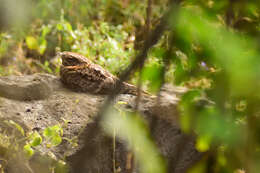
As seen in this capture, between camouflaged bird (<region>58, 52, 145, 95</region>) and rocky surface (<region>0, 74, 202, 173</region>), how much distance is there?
88 millimetres

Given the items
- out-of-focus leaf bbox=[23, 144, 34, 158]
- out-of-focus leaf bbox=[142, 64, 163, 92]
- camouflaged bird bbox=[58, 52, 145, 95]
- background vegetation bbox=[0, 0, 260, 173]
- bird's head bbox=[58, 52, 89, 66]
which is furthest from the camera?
bird's head bbox=[58, 52, 89, 66]

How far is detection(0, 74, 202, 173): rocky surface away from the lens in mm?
2357

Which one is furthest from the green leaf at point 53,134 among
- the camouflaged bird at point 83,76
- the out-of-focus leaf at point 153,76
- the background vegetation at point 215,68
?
the out-of-focus leaf at point 153,76

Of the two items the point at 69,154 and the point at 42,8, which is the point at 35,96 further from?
the point at 42,8

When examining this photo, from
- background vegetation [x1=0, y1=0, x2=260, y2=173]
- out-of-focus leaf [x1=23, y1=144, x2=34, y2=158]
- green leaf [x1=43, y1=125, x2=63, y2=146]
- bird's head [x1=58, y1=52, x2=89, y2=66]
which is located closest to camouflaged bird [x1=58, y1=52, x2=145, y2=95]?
bird's head [x1=58, y1=52, x2=89, y2=66]

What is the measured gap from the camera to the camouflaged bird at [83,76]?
2.97 metres

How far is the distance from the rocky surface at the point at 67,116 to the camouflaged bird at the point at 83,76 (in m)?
0.09

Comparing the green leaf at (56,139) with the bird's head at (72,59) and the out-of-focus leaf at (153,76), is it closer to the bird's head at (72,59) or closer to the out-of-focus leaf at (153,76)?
the bird's head at (72,59)

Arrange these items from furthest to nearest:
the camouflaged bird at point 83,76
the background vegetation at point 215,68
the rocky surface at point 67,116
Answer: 1. the camouflaged bird at point 83,76
2. the rocky surface at point 67,116
3. the background vegetation at point 215,68

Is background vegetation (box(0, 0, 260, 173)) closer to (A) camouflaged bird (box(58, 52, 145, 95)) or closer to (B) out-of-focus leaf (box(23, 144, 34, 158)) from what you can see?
(B) out-of-focus leaf (box(23, 144, 34, 158))

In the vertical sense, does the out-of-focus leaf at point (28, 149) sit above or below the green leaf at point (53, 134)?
below

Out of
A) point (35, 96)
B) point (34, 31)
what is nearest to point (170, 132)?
point (35, 96)

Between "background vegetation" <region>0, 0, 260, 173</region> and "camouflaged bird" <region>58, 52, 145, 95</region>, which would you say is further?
"camouflaged bird" <region>58, 52, 145, 95</region>

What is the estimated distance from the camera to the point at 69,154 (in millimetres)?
2395
